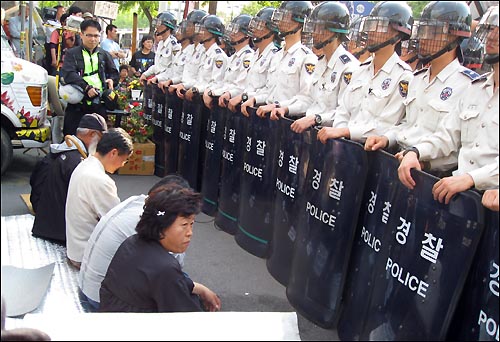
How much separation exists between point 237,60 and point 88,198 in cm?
268

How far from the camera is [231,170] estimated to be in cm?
524

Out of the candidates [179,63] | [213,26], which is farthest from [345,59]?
[179,63]

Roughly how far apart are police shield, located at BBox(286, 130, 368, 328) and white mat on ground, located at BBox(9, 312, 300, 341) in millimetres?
1783

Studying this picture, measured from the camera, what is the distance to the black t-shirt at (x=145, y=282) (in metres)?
2.42

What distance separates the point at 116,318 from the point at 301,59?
11.5 ft

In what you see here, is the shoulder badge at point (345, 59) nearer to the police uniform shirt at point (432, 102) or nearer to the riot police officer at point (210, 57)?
the police uniform shirt at point (432, 102)

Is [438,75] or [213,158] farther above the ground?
[438,75]

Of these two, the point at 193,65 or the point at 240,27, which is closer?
the point at 240,27

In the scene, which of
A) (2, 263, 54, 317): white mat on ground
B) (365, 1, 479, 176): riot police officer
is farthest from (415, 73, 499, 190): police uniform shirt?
(2, 263, 54, 317): white mat on ground

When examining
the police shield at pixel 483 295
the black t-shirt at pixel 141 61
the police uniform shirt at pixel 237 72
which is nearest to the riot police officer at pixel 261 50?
the police uniform shirt at pixel 237 72

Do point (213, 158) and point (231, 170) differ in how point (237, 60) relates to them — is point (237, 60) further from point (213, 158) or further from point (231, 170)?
point (231, 170)

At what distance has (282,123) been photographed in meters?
4.36

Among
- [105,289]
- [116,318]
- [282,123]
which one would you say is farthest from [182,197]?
[282,123]

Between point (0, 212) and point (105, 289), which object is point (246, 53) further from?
point (0, 212)
